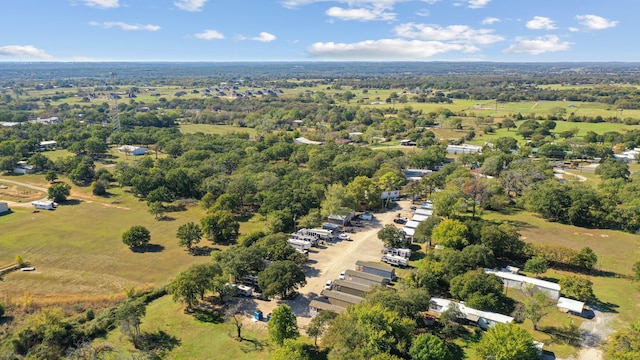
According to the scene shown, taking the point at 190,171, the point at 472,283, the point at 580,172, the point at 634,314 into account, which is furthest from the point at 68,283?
the point at 580,172

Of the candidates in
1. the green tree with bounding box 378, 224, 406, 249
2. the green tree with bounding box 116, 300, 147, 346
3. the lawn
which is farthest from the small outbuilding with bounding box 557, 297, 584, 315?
the green tree with bounding box 116, 300, 147, 346

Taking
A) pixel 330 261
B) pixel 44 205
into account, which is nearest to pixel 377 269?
pixel 330 261

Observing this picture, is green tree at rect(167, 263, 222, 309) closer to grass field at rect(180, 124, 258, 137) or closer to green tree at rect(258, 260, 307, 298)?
green tree at rect(258, 260, 307, 298)

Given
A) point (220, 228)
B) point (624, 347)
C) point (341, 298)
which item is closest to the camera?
point (624, 347)

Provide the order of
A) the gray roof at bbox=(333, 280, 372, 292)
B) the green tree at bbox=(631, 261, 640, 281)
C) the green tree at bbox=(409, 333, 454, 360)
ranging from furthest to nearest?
1. the green tree at bbox=(631, 261, 640, 281)
2. the gray roof at bbox=(333, 280, 372, 292)
3. the green tree at bbox=(409, 333, 454, 360)

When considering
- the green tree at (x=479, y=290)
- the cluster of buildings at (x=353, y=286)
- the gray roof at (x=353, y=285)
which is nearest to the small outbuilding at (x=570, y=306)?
the green tree at (x=479, y=290)

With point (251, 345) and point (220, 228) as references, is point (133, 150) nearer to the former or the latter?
point (220, 228)
